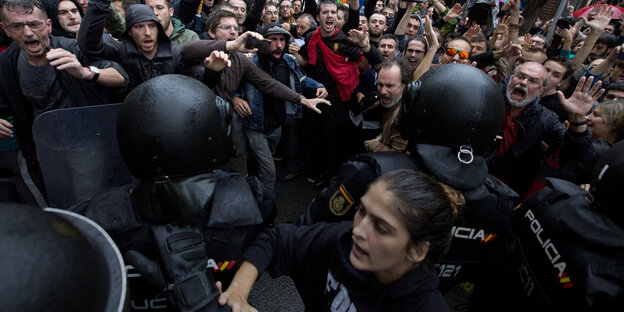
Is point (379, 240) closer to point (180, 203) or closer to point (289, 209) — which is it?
point (180, 203)

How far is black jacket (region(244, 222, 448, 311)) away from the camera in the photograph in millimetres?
1117

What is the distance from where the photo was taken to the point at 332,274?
4.21 ft

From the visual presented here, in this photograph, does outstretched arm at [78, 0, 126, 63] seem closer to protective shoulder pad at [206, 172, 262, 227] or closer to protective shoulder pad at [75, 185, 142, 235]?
protective shoulder pad at [75, 185, 142, 235]

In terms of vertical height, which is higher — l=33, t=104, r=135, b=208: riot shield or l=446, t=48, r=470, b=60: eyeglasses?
l=446, t=48, r=470, b=60: eyeglasses

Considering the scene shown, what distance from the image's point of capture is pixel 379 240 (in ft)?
3.65

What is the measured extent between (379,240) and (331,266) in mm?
282

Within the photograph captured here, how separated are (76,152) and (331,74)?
2956 mm

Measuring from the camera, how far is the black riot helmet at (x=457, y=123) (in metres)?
1.57

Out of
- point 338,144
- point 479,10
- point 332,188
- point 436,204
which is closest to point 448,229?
point 436,204

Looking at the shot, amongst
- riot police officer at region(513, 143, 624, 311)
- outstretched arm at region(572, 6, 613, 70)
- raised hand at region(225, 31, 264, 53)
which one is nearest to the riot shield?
raised hand at region(225, 31, 264, 53)

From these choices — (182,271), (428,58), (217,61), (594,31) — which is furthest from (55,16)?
(594,31)

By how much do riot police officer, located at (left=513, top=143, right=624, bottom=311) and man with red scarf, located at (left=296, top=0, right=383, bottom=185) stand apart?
2652mm

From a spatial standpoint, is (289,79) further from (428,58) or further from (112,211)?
(112,211)

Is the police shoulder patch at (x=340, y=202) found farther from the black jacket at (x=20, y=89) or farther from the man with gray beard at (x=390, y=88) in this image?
the black jacket at (x=20, y=89)
